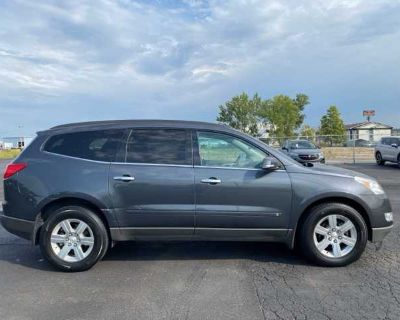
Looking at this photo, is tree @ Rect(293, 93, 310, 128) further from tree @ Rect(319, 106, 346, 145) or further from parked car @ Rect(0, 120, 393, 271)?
parked car @ Rect(0, 120, 393, 271)

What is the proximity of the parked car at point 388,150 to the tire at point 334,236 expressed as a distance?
15863mm

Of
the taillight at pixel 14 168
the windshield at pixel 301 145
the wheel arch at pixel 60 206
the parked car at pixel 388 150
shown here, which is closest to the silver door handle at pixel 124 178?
the wheel arch at pixel 60 206

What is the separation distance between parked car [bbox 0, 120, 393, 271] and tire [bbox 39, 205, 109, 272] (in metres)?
0.01

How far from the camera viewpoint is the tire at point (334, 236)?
4.86 meters

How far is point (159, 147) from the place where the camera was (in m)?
5.01

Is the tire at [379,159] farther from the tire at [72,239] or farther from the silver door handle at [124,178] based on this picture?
the tire at [72,239]

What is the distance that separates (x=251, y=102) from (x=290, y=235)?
6951 centimetres

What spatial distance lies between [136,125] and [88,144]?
2.11ft

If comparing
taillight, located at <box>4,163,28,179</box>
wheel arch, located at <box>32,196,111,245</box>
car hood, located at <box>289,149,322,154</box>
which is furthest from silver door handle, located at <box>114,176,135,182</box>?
car hood, located at <box>289,149,322,154</box>

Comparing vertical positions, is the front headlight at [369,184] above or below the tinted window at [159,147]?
below

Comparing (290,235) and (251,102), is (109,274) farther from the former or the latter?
(251,102)

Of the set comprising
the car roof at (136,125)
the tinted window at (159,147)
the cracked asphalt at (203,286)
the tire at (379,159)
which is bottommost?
the cracked asphalt at (203,286)

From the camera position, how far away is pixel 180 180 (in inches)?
190

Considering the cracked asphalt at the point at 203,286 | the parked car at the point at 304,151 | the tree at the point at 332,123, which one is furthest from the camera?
the tree at the point at 332,123
